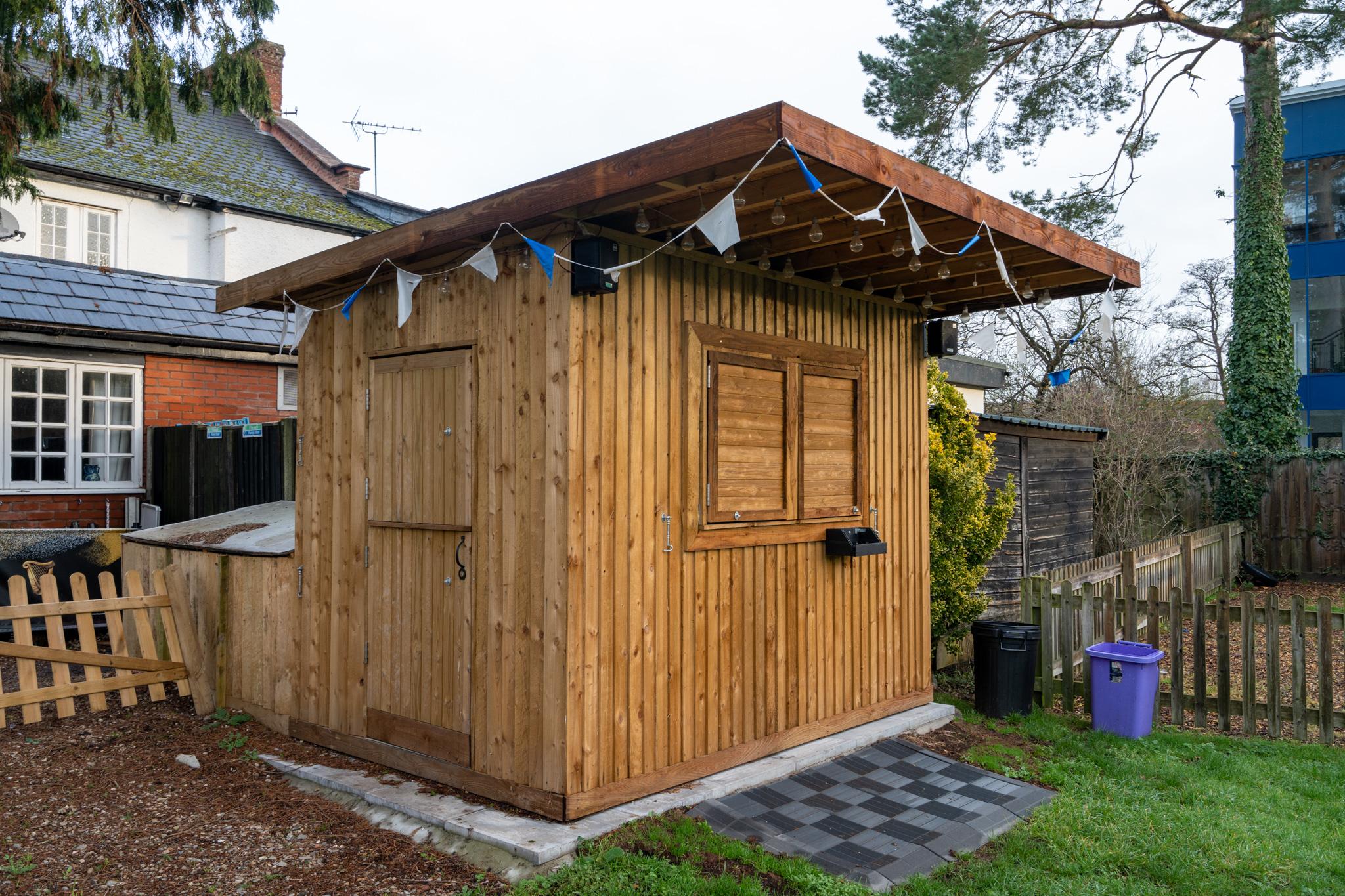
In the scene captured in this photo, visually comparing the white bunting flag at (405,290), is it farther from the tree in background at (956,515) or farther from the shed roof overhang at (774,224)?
the tree in background at (956,515)

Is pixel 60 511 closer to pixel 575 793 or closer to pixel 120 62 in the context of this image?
pixel 120 62

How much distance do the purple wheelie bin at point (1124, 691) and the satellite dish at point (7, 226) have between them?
1113 cm

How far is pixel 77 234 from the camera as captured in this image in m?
13.4

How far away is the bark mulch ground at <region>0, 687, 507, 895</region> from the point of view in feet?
13.1

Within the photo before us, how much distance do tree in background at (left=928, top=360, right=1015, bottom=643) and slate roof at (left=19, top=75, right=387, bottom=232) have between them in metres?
11.0

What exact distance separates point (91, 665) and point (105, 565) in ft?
11.1

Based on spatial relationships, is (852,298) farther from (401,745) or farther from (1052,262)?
(401,745)

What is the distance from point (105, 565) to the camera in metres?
9.27

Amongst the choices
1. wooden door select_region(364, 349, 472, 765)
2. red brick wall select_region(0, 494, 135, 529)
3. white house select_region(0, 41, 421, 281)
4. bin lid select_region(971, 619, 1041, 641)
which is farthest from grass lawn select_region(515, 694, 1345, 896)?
white house select_region(0, 41, 421, 281)

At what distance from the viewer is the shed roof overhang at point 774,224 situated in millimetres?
3707

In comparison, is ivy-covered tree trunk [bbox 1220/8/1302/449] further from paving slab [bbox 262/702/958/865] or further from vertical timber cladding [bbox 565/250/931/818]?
paving slab [bbox 262/702/958/865]

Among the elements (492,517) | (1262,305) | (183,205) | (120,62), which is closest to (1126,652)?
(492,517)

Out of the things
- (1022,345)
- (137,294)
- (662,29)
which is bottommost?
(1022,345)

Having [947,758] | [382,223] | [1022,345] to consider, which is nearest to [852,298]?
[1022,345]
